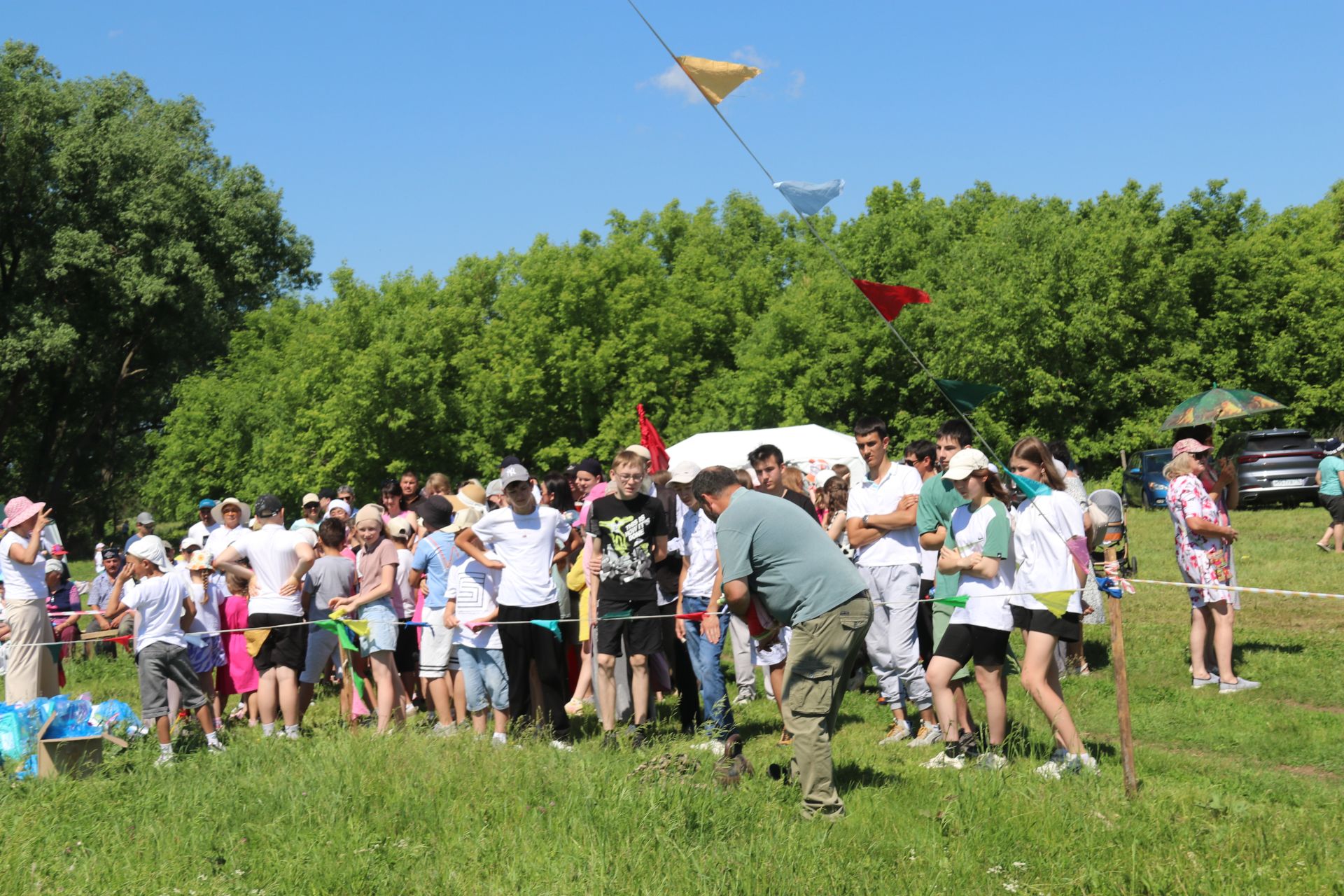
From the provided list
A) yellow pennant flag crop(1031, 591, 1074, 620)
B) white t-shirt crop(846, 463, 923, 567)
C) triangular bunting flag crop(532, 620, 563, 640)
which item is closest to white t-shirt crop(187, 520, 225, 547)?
triangular bunting flag crop(532, 620, 563, 640)

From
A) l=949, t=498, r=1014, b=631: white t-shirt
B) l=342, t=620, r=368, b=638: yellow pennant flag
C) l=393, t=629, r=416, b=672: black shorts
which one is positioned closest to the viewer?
l=949, t=498, r=1014, b=631: white t-shirt

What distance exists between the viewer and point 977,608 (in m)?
6.92

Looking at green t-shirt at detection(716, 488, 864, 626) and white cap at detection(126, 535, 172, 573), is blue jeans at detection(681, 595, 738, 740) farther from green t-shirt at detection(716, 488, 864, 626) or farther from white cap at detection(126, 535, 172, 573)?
white cap at detection(126, 535, 172, 573)

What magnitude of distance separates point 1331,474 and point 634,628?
13.8 m

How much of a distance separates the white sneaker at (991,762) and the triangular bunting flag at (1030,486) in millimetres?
1500

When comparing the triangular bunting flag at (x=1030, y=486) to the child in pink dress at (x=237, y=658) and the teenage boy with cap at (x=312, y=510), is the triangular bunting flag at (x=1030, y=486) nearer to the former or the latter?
the child in pink dress at (x=237, y=658)

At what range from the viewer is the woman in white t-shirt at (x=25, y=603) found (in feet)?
28.3

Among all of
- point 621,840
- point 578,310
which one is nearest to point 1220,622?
point 621,840

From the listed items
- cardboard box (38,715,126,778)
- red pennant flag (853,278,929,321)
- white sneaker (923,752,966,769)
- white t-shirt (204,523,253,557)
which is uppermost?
red pennant flag (853,278,929,321)

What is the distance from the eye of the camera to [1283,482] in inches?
992

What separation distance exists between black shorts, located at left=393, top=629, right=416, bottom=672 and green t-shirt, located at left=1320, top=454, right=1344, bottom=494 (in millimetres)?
13929

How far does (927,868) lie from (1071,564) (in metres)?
2.23

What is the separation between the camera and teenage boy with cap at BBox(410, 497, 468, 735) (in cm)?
909

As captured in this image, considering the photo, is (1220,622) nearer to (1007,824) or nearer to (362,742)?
(1007,824)
